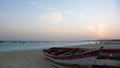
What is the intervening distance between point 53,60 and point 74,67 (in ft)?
7.04

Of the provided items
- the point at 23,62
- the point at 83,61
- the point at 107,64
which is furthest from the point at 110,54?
the point at 23,62

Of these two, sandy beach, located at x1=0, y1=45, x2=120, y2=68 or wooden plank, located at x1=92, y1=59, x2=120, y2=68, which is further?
sandy beach, located at x1=0, y1=45, x2=120, y2=68

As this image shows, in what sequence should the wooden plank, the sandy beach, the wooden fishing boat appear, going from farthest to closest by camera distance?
the sandy beach
the wooden fishing boat
the wooden plank

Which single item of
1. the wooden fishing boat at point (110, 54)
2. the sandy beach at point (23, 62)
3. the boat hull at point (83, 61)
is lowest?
the sandy beach at point (23, 62)

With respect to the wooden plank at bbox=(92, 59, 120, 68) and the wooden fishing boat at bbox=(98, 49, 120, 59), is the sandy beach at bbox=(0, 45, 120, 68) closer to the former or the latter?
the wooden fishing boat at bbox=(98, 49, 120, 59)

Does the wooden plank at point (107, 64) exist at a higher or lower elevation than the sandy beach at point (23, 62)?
higher

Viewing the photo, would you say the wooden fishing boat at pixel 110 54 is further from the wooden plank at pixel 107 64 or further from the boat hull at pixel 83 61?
the boat hull at pixel 83 61

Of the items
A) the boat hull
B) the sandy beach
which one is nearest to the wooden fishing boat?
the boat hull

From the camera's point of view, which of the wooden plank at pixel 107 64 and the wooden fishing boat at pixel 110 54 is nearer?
the wooden plank at pixel 107 64

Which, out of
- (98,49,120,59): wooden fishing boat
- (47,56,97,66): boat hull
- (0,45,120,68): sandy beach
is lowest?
(0,45,120,68): sandy beach

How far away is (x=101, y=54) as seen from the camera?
25.9ft

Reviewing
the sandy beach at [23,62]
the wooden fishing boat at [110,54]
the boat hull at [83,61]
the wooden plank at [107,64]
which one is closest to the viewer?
the wooden plank at [107,64]

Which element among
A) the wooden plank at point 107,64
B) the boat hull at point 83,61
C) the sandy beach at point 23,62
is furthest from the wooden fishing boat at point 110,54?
the sandy beach at point 23,62

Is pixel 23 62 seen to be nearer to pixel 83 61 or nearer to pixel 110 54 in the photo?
pixel 83 61
